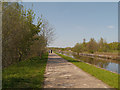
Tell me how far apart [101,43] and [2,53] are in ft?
162

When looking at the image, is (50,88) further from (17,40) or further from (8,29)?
(17,40)

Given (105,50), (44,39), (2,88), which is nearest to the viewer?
(2,88)

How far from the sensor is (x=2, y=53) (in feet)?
28.9

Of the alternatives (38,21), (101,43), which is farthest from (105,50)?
(38,21)

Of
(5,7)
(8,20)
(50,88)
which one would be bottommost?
(50,88)

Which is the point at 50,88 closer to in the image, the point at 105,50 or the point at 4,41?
the point at 4,41

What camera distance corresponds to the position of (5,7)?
8.71 m

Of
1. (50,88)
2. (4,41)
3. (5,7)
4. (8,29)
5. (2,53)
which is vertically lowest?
(50,88)

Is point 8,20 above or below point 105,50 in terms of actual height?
above

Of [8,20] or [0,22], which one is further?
[8,20]

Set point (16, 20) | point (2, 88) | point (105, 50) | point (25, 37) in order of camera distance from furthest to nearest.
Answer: point (105, 50), point (25, 37), point (16, 20), point (2, 88)

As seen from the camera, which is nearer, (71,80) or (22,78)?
(71,80)

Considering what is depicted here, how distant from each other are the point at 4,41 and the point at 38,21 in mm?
9453

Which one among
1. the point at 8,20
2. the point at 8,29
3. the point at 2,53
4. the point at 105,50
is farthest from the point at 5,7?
the point at 105,50
